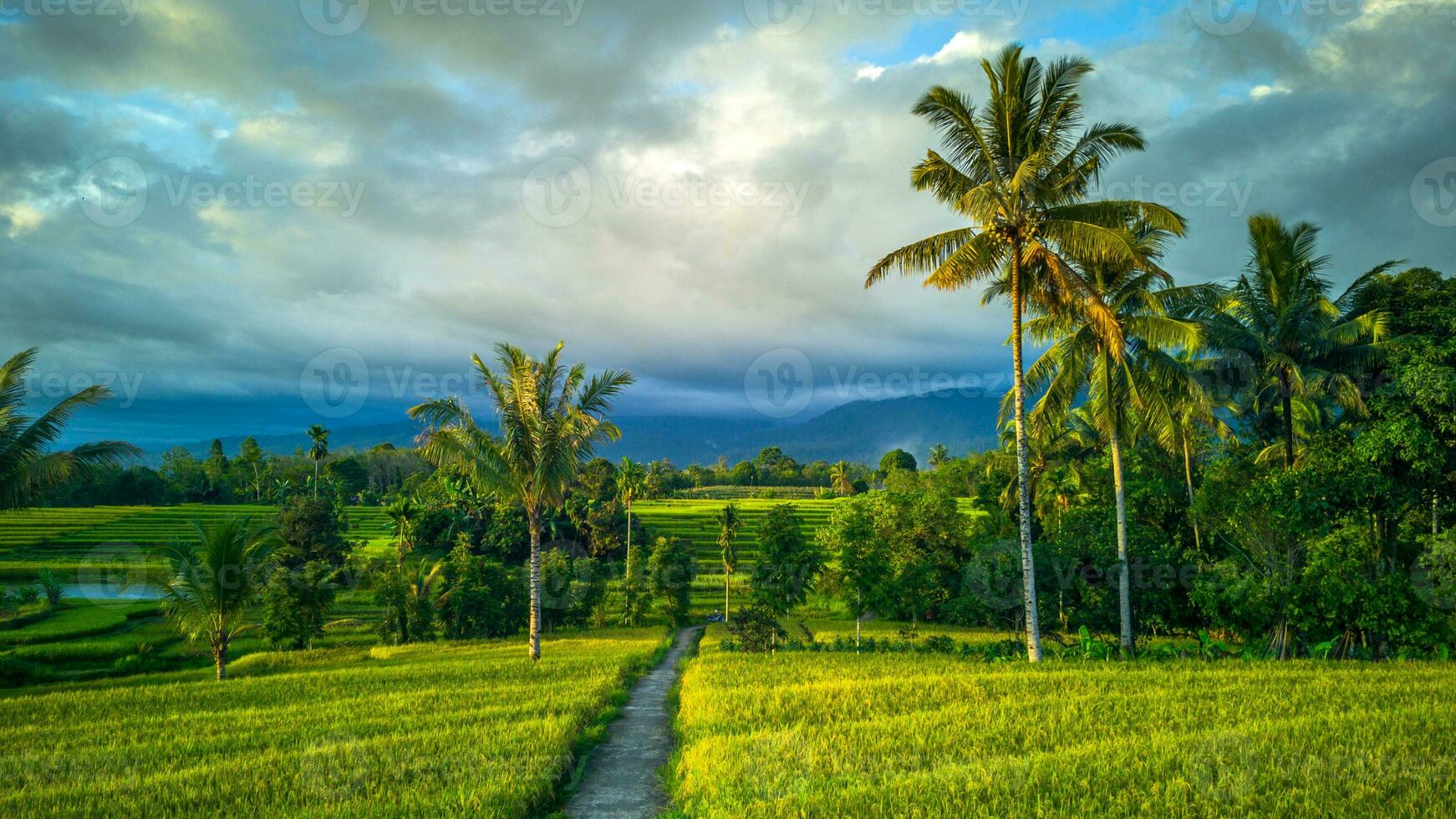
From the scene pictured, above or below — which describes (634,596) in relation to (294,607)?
below

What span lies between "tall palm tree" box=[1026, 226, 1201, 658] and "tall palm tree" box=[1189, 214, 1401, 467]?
6.50 ft

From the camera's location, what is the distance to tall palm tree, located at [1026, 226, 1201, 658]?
69.7 feet

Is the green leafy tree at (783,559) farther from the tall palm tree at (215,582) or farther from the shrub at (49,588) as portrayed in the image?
the shrub at (49,588)

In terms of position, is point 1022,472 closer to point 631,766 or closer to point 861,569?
point 631,766

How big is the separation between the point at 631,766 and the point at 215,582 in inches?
860

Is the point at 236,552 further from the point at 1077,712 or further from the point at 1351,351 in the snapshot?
the point at 1351,351

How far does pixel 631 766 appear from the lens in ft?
41.0

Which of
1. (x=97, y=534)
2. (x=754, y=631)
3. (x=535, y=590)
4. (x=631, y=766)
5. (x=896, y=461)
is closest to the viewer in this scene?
(x=631, y=766)

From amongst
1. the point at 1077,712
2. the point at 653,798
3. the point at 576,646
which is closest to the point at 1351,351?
the point at 1077,712

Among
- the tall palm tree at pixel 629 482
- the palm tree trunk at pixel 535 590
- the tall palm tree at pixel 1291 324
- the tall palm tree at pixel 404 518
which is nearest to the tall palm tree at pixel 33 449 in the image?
the palm tree trunk at pixel 535 590

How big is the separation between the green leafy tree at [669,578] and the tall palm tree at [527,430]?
88.9ft

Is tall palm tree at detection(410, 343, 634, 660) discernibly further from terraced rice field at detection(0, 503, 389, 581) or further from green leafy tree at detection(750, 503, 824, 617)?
terraced rice field at detection(0, 503, 389, 581)

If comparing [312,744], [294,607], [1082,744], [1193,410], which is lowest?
[294,607]

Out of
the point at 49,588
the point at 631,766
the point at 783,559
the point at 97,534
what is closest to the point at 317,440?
the point at 97,534
